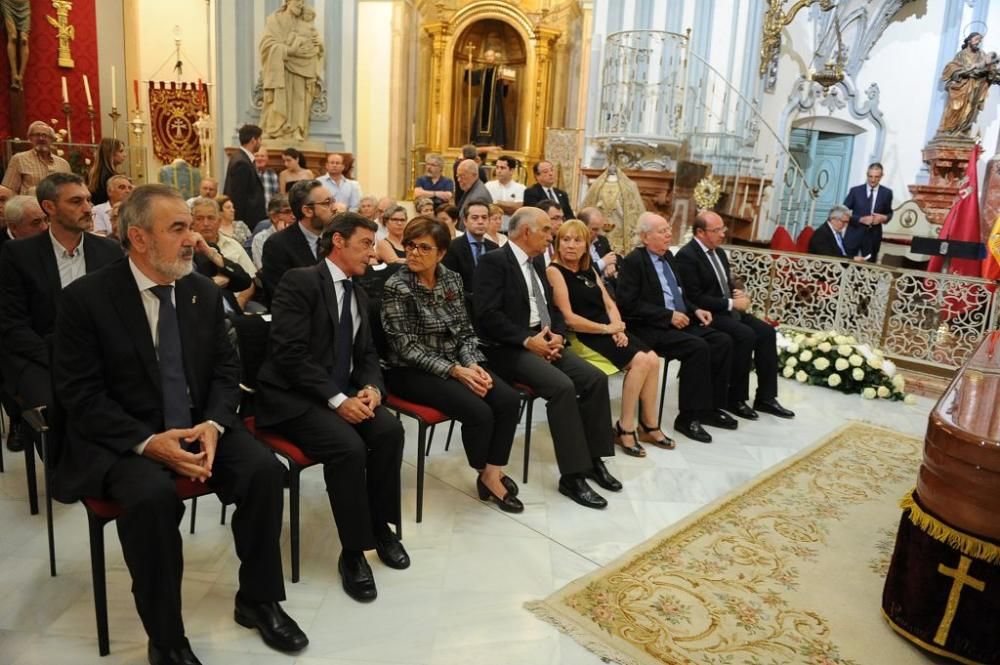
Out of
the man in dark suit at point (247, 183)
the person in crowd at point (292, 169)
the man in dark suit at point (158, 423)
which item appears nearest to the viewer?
the man in dark suit at point (158, 423)

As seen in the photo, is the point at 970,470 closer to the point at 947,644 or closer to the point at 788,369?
the point at 947,644

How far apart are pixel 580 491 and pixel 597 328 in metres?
1.01

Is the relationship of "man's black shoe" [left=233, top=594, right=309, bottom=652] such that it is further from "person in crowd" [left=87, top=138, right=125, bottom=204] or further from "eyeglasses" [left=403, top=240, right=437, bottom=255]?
"person in crowd" [left=87, top=138, right=125, bottom=204]

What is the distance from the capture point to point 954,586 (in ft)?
7.68

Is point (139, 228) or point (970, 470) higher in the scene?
point (139, 228)

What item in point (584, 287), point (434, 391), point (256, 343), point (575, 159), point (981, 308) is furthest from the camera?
point (575, 159)

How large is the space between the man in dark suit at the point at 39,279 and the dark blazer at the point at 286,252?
94 cm

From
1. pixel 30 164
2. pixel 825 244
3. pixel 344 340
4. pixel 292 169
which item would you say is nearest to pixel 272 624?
pixel 344 340

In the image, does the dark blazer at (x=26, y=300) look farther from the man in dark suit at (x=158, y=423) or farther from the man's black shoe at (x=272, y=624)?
the man's black shoe at (x=272, y=624)

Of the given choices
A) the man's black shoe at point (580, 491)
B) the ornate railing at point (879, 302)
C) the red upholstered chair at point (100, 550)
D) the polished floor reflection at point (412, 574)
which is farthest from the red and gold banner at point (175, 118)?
the red upholstered chair at point (100, 550)

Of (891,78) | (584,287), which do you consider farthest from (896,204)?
(584,287)

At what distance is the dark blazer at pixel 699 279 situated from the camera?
495 cm

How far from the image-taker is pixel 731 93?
9.45m

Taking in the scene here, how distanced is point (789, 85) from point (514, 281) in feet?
Result: 29.3
